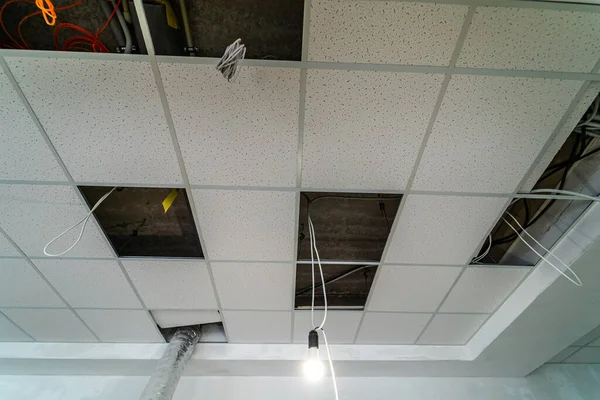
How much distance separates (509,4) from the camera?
33.3 inches

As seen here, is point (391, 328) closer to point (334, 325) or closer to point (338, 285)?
point (334, 325)

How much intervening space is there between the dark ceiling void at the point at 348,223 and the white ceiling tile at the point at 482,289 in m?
0.56

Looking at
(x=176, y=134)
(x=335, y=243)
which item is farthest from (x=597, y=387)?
(x=176, y=134)

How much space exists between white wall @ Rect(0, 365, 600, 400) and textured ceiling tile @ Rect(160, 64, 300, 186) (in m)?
1.95

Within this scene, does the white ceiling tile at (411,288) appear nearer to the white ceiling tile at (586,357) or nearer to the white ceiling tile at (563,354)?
the white ceiling tile at (563,354)

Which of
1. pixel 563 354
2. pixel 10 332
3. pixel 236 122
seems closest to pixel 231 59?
pixel 236 122

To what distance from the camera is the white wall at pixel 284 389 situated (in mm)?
2258

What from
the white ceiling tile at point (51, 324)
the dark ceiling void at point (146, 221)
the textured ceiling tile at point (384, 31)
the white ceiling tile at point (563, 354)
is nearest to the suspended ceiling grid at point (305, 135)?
the textured ceiling tile at point (384, 31)

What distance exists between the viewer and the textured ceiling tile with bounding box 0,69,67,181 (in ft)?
3.29

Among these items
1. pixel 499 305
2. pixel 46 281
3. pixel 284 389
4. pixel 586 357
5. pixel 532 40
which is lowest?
pixel 284 389

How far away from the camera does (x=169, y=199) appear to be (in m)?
1.29

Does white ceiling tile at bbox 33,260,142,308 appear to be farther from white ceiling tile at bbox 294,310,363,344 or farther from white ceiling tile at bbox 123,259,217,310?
white ceiling tile at bbox 294,310,363,344

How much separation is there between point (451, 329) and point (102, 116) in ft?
8.34

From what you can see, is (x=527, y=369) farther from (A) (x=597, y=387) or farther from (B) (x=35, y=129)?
(B) (x=35, y=129)
